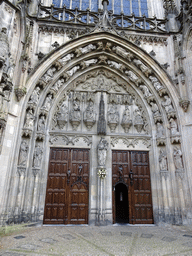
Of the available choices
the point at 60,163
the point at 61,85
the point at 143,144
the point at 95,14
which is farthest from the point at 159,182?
the point at 95,14

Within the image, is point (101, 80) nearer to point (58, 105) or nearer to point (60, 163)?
point (58, 105)

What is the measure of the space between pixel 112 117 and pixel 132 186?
3274 millimetres

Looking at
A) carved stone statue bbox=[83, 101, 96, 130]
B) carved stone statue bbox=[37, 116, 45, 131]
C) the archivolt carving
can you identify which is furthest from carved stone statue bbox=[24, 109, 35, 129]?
carved stone statue bbox=[83, 101, 96, 130]

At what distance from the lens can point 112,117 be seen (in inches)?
346

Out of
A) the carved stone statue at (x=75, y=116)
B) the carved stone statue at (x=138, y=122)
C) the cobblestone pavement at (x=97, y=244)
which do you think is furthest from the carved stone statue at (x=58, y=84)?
the cobblestone pavement at (x=97, y=244)

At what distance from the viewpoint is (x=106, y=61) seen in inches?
377

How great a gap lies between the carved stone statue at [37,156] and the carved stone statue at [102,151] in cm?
245

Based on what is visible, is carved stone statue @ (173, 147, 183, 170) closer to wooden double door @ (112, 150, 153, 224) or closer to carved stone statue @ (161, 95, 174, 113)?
wooden double door @ (112, 150, 153, 224)

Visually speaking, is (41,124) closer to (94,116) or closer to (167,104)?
(94,116)

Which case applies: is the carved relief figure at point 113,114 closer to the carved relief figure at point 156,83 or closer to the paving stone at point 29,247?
the carved relief figure at point 156,83

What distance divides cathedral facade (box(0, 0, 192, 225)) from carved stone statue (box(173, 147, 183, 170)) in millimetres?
42

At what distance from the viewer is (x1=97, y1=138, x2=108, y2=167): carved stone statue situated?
25.9 feet

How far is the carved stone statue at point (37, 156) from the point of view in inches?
289

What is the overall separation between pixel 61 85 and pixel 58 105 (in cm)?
99
